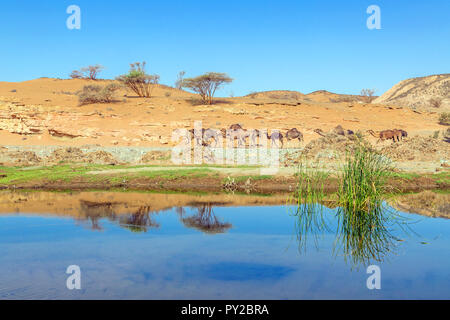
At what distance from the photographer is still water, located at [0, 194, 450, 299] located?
5453mm

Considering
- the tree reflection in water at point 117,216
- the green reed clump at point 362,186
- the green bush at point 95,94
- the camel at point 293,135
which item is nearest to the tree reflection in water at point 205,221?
the tree reflection in water at point 117,216

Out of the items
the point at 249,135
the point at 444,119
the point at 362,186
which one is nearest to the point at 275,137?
the point at 249,135

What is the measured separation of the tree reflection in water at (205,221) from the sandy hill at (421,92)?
4655 cm

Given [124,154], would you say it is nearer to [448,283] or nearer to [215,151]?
[215,151]

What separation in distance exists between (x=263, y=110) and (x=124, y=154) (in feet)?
49.4

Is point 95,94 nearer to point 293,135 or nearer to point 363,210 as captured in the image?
point 293,135

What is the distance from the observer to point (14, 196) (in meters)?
14.0

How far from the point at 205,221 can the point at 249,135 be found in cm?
1925

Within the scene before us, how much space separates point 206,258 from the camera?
686 cm

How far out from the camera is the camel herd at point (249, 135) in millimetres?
27781

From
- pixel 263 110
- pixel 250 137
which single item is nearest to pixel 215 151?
pixel 250 137

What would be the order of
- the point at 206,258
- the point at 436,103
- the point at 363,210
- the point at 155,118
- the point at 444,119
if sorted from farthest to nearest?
the point at 436,103 → the point at 444,119 → the point at 155,118 → the point at 363,210 → the point at 206,258
